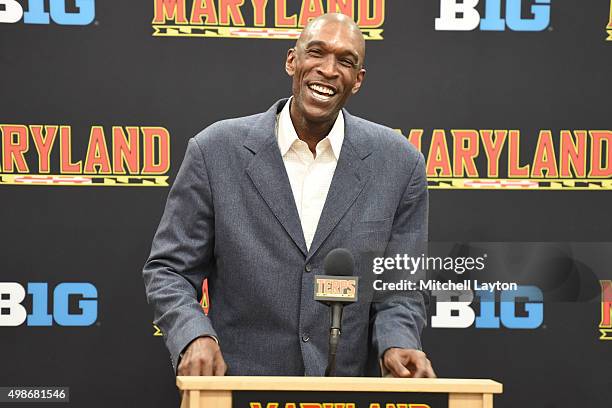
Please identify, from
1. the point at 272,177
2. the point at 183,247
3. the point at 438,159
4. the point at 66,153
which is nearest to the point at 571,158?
the point at 438,159

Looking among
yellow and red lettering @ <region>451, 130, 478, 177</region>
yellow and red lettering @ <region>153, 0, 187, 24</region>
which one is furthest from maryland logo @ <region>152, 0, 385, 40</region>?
yellow and red lettering @ <region>451, 130, 478, 177</region>

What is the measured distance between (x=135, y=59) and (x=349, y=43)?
128 cm

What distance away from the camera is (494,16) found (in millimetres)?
3492

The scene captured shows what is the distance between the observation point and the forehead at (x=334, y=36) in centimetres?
242

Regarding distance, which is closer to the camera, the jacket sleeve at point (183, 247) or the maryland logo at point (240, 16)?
the jacket sleeve at point (183, 247)

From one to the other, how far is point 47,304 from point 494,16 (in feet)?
6.82

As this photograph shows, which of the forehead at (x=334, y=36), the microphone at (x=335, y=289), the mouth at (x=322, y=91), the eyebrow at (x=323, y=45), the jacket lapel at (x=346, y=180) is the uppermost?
the forehead at (x=334, y=36)

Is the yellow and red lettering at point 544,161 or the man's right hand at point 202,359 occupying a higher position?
the yellow and red lettering at point 544,161

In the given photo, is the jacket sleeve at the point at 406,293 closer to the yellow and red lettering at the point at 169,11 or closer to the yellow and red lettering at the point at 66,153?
the yellow and red lettering at the point at 169,11

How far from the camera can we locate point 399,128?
11.4ft

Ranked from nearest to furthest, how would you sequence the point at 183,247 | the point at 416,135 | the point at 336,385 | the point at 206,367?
1. the point at 336,385
2. the point at 206,367
3. the point at 183,247
4. the point at 416,135

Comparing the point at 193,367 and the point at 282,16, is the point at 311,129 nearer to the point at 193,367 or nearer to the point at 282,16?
the point at 193,367

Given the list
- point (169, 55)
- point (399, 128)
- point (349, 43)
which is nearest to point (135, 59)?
point (169, 55)

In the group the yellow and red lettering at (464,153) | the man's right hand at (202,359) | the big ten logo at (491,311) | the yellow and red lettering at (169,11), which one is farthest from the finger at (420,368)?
the yellow and red lettering at (169,11)
